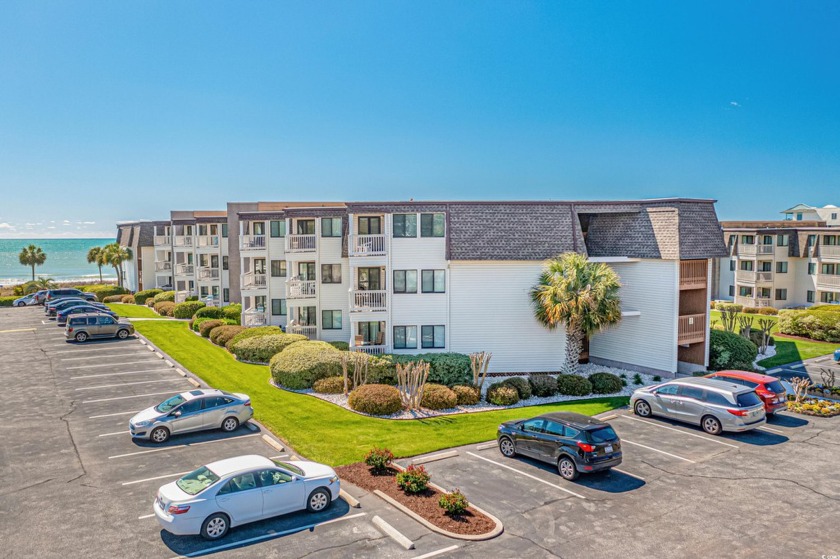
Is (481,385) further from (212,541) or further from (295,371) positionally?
(212,541)

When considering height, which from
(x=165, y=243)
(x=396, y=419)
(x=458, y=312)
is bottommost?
(x=396, y=419)

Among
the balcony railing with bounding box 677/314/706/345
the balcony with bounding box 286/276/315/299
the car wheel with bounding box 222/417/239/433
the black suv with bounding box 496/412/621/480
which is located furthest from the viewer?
the balcony with bounding box 286/276/315/299

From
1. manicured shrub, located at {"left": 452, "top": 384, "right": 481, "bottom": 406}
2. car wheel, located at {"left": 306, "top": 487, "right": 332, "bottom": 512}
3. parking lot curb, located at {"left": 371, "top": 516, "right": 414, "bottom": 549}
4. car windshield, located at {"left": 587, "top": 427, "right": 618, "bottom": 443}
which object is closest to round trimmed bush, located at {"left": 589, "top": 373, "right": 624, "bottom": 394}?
manicured shrub, located at {"left": 452, "top": 384, "right": 481, "bottom": 406}

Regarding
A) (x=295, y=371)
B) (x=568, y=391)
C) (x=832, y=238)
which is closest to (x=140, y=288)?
(x=295, y=371)

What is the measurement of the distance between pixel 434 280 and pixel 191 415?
15382 millimetres

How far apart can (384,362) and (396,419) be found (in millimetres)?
5062

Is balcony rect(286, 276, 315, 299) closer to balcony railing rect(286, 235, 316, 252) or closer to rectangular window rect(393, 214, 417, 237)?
balcony railing rect(286, 235, 316, 252)

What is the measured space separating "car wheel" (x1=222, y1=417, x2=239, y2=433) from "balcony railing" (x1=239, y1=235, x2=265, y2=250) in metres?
22.2

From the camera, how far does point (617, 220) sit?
33000mm

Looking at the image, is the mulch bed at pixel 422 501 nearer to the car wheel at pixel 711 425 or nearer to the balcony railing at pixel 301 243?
the car wheel at pixel 711 425

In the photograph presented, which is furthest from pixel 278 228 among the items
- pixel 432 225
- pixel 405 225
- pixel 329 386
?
pixel 329 386

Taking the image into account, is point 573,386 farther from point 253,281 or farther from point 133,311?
point 133,311

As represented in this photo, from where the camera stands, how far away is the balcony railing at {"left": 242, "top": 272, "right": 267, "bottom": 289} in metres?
41.4

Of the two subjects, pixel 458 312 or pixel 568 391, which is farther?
pixel 458 312
